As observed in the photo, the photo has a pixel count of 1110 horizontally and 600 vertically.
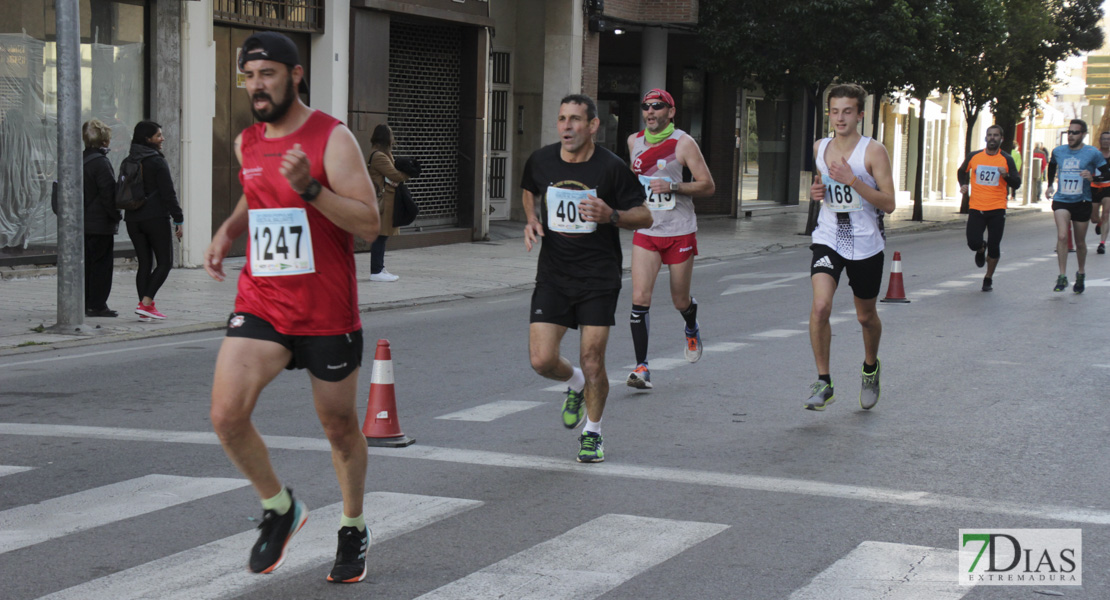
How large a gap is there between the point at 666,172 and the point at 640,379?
144 centimetres

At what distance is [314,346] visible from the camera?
4523mm

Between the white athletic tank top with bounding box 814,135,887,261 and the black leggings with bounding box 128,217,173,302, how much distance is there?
6363mm

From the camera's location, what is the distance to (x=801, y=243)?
24484 mm

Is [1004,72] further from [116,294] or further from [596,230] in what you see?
[596,230]

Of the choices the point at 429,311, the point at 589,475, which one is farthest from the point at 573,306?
the point at 429,311

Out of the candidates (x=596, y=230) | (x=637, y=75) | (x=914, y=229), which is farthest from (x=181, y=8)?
(x=914, y=229)

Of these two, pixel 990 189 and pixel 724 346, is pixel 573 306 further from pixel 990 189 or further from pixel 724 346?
pixel 990 189

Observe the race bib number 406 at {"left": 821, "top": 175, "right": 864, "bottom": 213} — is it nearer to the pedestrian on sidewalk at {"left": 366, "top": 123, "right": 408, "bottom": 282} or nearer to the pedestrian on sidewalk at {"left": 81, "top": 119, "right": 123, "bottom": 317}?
the pedestrian on sidewalk at {"left": 81, "top": 119, "right": 123, "bottom": 317}

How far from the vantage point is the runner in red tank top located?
14.5ft

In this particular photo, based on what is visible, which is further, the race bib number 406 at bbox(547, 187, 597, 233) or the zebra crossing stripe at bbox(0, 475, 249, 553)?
the race bib number 406 at bbox(547, 187, 597, 233)

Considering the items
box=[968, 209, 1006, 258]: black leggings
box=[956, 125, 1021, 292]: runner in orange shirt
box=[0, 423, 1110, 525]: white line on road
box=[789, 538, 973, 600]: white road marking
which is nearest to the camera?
box=[789, 538, 973, 600]: white road marking

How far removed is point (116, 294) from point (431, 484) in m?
8.68

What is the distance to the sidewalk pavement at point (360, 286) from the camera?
37.0 feet

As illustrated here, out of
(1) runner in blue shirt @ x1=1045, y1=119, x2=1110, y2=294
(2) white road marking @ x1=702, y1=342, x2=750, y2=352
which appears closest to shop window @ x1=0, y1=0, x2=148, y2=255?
(2) white road marking @ x1=702, y1=342, x2=750, y2=352
